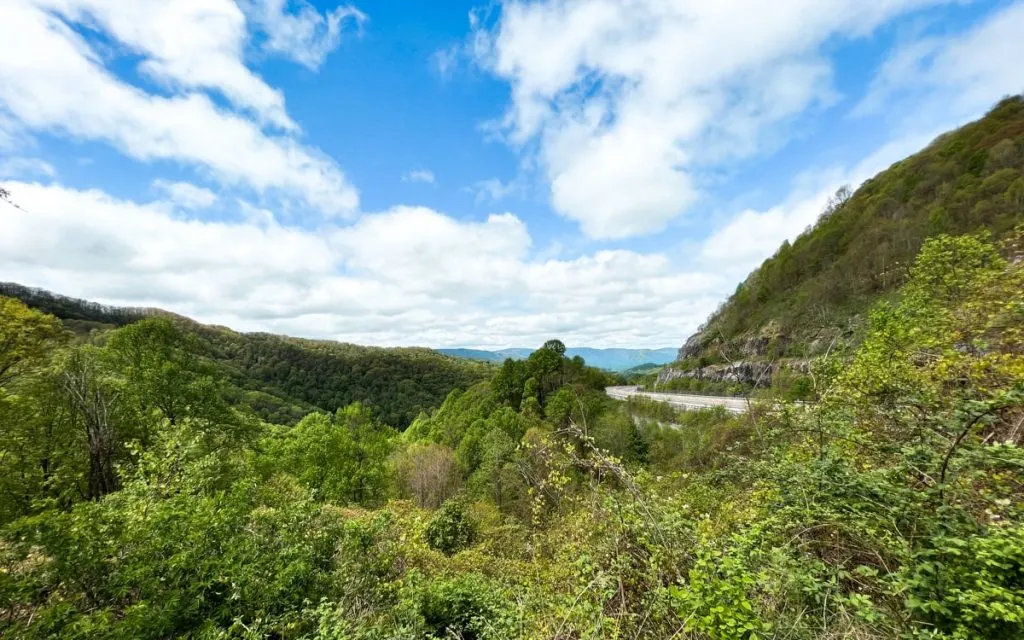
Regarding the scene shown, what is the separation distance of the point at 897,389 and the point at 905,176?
80.6 meters

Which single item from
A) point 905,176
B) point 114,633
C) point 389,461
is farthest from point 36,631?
point 905,176

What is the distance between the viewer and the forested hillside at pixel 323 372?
11050 centimetres

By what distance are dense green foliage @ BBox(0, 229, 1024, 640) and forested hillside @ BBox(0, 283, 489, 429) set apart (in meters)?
92.0

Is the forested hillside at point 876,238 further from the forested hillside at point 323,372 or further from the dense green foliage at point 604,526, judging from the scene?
the forested hillside at point 323,372

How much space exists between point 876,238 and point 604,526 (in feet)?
192

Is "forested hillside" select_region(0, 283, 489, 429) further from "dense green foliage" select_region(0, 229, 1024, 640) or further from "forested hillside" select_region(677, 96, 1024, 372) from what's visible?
"dense green foliage" select_region(0, 229, 1024, 640)

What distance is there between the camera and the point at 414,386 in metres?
129

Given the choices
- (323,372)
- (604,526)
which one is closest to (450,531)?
(604,526)

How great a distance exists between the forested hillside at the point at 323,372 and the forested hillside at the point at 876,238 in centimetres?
7361

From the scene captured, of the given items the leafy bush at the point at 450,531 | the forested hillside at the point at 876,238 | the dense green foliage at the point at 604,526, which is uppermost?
the forested hillside at the point at 876,238

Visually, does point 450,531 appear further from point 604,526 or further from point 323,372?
point 323,372

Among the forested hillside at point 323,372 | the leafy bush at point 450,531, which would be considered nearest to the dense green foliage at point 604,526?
the leafy bush at point 450,531

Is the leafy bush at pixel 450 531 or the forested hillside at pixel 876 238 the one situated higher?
the forested hillside at pixel 876 238

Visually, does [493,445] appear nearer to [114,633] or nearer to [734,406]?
[734,406]
